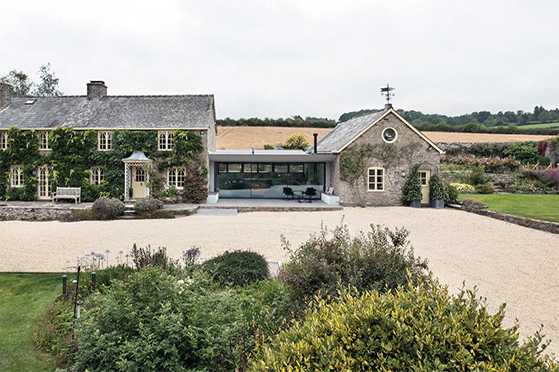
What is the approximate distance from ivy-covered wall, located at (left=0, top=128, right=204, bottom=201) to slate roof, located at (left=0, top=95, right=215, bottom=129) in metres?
0.73

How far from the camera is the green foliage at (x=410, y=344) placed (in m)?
2.48

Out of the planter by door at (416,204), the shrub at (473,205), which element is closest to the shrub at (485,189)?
the shrub at (473,205)

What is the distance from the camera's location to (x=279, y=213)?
19.0m

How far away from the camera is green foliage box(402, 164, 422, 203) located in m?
21.2

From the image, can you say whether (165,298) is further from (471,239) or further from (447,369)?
(471,239)

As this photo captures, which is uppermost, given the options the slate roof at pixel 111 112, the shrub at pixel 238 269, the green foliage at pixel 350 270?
the slate roof at pixel 111 112

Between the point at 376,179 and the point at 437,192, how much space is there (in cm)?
369

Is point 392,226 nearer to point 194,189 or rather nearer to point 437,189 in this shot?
point 437,189

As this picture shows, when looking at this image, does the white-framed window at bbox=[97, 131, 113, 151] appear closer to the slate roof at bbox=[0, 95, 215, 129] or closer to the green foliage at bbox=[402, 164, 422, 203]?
the slate roof at bbox=[0, 95, 215, 129]

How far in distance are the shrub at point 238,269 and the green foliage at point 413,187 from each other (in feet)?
50.8

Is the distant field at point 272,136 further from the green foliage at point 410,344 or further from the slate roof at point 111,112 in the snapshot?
the green foliage at point 410,344

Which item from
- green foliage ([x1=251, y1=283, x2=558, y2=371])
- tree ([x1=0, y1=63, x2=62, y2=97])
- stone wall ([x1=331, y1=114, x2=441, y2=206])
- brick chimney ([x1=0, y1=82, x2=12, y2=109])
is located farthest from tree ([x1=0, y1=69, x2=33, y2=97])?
green foliage ([x1=251, y1=283, x2=558, y2=371])

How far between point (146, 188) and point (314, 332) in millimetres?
20746

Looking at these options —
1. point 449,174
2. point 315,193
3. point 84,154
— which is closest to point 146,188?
point 84,154
